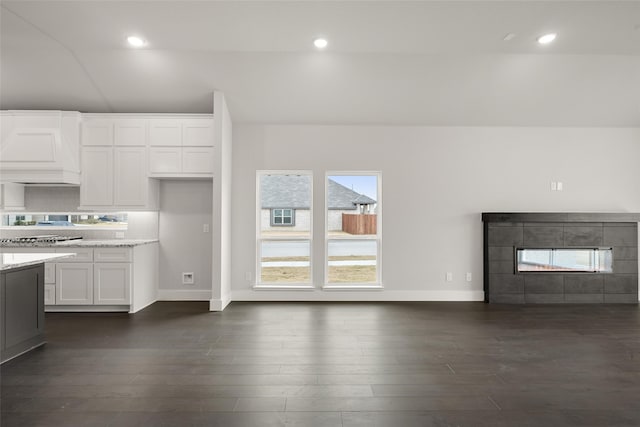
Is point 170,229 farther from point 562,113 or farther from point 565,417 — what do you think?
point 562,113

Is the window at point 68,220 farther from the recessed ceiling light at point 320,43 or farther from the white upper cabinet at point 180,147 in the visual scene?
the recessed ceiling light at point 320,43

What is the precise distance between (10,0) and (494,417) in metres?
5.42

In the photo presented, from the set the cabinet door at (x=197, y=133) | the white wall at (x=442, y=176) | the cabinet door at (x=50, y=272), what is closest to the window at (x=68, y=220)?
the cabinet door at (x=50, y=272)

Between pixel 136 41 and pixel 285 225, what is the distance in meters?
3.05

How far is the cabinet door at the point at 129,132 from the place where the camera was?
17.3 ft

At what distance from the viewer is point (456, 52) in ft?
A: 14.5

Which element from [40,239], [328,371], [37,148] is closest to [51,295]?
[40,239]

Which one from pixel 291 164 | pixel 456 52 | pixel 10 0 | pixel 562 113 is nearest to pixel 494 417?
pixel 456 52

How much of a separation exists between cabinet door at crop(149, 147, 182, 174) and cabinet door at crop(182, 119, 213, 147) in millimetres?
186

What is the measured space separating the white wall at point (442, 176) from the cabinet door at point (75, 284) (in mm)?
2015

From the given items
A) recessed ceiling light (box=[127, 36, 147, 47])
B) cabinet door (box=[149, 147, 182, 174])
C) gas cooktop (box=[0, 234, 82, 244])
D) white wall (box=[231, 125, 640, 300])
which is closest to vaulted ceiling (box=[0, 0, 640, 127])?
recessed ceiling light (box=[127, 36, 147, 47])

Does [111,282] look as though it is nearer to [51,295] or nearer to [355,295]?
[51,295]

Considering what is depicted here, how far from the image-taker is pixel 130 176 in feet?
17.3

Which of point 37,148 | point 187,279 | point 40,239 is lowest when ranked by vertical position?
point 187,279
